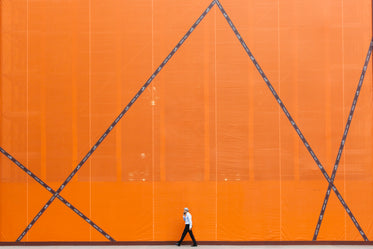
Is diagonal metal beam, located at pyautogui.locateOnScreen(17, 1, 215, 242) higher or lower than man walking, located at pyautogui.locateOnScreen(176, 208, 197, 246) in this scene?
higher

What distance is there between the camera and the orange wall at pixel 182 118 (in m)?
12.4

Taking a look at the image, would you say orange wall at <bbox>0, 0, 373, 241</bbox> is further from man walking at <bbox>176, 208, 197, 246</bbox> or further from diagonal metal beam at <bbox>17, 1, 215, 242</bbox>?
man walking at <bbox>176, 208, 197, 246</bbox>

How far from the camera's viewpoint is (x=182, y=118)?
1257cm

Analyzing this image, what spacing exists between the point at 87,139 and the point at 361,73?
10.8 metres

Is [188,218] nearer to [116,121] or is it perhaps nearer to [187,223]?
[187,223]

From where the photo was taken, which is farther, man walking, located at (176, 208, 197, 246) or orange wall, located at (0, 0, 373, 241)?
orange wall, located at (0, 0, 373, 241)

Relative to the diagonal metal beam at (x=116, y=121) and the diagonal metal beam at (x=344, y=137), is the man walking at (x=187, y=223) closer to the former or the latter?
the diagonal metal beam at (x=116, y=121)

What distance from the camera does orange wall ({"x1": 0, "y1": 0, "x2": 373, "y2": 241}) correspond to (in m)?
12.4

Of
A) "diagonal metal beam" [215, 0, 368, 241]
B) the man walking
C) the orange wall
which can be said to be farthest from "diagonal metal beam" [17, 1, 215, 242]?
the man walking

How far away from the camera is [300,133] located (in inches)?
492

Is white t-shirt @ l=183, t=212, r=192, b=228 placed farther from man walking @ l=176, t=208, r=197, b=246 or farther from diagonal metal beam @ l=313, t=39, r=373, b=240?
diagonal metal beam @ l=313, t=39, r=373, b=240

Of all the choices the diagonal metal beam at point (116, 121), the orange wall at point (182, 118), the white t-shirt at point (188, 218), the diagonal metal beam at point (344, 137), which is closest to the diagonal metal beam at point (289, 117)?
the orange wall at point (182, 118)

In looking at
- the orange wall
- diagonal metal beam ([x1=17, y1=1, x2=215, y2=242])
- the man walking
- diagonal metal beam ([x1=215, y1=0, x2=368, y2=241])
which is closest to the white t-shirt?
the man walking

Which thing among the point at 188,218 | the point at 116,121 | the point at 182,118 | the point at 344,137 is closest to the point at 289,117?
the point at 344,137
